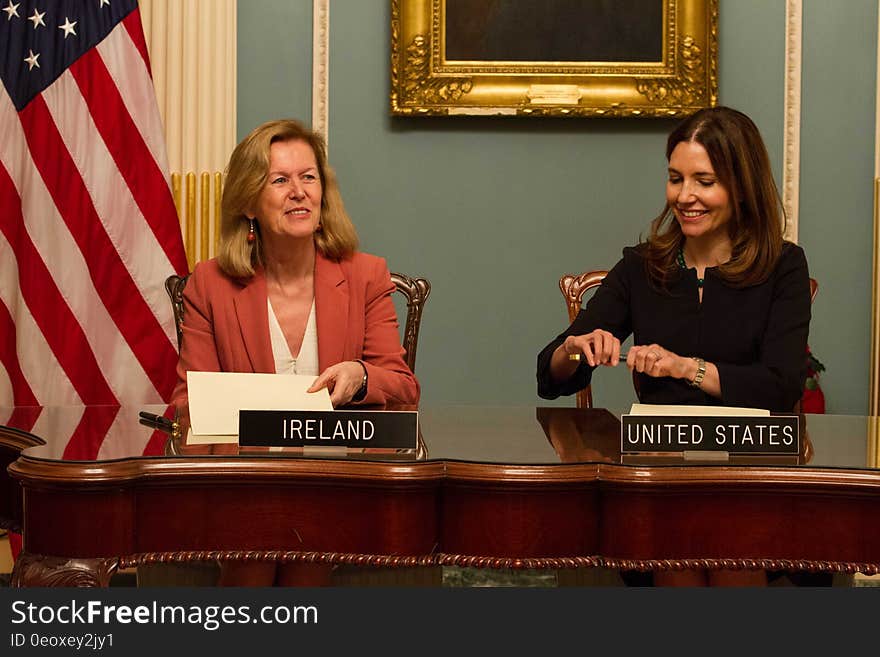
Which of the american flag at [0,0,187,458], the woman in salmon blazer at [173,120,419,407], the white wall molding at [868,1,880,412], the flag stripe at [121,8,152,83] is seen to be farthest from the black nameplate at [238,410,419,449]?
the white wall molding at [868,1,880,412]

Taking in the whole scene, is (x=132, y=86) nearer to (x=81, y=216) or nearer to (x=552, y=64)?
(x=81, y=216)

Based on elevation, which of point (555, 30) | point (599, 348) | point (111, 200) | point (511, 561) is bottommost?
point (511, 561)

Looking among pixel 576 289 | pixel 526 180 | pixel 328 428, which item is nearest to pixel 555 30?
pixel 526 180

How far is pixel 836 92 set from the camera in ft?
14.6

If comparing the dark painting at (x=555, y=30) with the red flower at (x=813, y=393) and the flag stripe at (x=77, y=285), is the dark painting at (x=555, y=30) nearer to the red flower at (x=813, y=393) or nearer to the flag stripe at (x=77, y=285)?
the red flower at (x=813, y=393)

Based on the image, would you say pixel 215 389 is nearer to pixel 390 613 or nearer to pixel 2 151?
pixel 390 613

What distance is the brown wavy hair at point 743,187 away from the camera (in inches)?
105

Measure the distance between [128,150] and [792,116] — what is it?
264 cm

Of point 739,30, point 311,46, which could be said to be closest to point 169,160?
point 311,46

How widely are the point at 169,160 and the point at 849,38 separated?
111 inches

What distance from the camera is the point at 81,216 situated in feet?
13.1

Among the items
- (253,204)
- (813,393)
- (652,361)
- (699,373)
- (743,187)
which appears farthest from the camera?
(813,393)

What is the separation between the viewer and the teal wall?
14.5 feet

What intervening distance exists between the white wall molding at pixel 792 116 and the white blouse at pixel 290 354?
2406 mm
